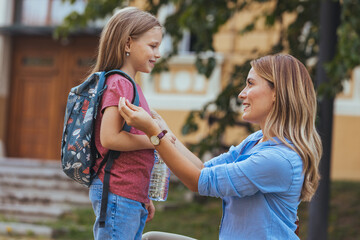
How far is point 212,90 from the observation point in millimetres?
11812

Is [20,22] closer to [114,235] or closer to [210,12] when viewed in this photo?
[210,12]

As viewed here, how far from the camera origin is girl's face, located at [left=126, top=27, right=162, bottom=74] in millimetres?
2611

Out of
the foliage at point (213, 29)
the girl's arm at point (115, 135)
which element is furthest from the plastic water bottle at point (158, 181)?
the foliage at point (213, 29)

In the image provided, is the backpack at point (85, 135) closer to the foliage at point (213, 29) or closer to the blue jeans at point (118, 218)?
the blue jeans at point (118, 218)

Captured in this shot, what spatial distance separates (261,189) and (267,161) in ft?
0.36

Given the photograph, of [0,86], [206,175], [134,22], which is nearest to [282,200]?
[206,175]

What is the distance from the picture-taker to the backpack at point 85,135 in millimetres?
2486

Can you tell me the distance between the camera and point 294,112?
2.36m

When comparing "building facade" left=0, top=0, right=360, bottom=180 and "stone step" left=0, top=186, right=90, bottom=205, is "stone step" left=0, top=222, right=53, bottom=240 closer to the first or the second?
"stone step" left=0, top=186, right=90, bottom=205

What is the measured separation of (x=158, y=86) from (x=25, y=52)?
366cm

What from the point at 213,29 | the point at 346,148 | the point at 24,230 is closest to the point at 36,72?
the point at 24,230

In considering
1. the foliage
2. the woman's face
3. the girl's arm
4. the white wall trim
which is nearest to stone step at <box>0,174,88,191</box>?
the white wall trim

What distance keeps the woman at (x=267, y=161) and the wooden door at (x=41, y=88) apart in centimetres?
1127

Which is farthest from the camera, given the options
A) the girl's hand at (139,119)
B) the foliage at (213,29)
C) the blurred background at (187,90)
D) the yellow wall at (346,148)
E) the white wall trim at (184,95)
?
A: the white wall trim at (184,95)
